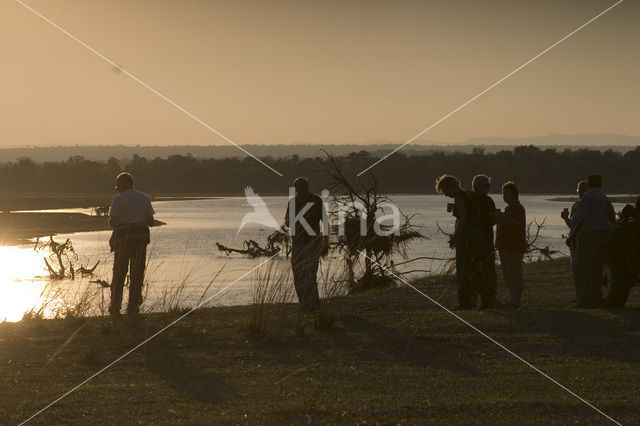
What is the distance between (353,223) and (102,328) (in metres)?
12.2

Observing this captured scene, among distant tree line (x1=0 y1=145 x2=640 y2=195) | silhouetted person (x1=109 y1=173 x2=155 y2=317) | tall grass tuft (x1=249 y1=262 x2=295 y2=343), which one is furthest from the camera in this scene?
distant tree line (x1=0 y1=145 x2=640 y2=195)

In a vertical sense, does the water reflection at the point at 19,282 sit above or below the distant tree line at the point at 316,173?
below

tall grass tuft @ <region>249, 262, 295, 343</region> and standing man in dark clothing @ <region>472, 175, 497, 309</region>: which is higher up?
standing man in dark clothing @ <region>472, 175, 497, 309</region>

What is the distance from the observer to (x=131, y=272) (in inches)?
447

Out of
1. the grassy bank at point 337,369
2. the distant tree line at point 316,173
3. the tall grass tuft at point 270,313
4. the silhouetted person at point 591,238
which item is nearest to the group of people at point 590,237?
the silhouetted person at point 591,238

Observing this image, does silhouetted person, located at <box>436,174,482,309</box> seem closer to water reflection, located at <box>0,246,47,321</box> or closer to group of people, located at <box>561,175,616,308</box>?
group of people, located at <box>561,175,616,308</box>

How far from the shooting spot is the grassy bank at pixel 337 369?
22.5 feet

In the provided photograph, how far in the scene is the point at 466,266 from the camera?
11.8 metres

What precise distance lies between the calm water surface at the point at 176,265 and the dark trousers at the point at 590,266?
336 centimetres

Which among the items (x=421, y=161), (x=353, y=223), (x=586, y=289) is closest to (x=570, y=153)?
(x=421, y=161)

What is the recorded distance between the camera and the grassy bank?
6859mm

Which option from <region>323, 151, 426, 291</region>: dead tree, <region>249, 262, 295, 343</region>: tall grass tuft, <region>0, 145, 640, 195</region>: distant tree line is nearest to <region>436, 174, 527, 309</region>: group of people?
<region>249, 262, 295, 343</region>: tall grass tuft

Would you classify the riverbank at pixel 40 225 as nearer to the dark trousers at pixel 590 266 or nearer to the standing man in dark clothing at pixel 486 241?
the standing man in dark clothing at pixel 486 241

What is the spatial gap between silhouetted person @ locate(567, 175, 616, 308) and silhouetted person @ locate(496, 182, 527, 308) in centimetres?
75
